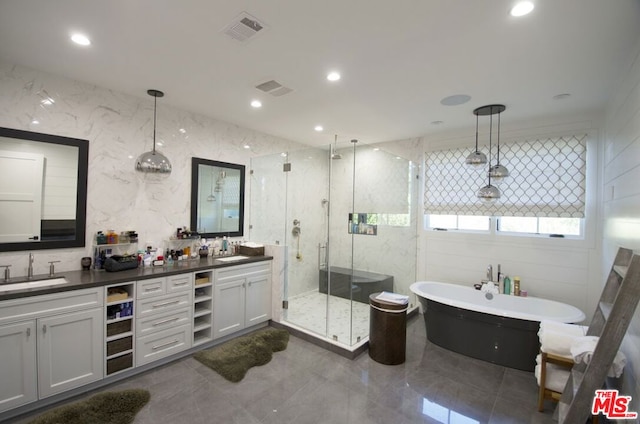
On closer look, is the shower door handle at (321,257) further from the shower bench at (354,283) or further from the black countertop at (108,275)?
the black countertop at (108,275)

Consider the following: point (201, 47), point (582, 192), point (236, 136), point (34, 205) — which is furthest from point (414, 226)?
point (34, 205)

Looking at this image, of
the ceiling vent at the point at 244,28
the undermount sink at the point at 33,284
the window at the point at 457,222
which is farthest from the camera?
the window at the point at 457,222

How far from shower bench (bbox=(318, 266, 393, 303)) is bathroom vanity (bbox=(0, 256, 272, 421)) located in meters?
1.18

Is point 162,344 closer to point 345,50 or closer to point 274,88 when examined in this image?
point 274,88

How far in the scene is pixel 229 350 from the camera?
3201 mm

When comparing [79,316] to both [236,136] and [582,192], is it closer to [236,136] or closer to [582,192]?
[236,136]

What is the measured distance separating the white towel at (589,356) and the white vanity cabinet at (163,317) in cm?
336

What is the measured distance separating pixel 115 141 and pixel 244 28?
6.80ft

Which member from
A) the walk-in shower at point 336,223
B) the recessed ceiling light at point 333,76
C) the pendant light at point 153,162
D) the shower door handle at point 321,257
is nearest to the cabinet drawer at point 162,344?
the walk-in shower at point 336,223

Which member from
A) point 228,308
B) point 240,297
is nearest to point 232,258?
point 240,297

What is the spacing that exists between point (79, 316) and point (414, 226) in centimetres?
422

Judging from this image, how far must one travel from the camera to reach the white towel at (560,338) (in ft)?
7.44

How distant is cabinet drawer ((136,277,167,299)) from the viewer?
2.73 m

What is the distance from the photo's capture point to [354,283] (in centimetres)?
405
